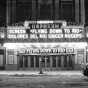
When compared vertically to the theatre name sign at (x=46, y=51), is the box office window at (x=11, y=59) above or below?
below

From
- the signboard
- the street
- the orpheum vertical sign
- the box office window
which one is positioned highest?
the orpheum vertical sign

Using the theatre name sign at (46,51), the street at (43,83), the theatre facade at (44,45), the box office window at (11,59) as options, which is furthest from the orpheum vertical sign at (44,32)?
the street at (43,83)

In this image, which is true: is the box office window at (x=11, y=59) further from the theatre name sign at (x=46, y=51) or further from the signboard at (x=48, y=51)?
the signboard at (x=48, y=51)

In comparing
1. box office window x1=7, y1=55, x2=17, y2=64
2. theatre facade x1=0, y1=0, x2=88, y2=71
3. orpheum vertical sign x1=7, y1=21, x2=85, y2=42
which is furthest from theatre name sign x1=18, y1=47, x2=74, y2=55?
orpheum vertical sign x1=7, y1=21, x2=85, y2=42

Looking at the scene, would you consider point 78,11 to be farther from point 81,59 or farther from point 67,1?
point 81,59

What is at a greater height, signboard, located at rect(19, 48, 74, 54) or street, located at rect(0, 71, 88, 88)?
signboard, located at rect(19, 48, 74, 54)

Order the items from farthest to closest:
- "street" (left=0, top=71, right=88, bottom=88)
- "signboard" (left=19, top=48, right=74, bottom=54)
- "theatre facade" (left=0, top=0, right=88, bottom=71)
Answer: "signboard" (left=19, top=48, right=74, bottom=54), "theatre facade" (left=0, top=0, right=88, bottom=71), "street" (left=0, top=71, right=88, bottom=88)

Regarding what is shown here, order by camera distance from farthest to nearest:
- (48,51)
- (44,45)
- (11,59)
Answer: (11,59) < (48,51) < (44,45)

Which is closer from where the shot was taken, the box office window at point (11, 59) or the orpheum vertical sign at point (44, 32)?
the orpheum vertical sign at point (44, 32)

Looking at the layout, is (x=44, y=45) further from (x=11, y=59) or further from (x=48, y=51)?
(x=11, y=59)

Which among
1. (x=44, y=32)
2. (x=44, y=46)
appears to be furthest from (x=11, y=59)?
(x=44, y=32)

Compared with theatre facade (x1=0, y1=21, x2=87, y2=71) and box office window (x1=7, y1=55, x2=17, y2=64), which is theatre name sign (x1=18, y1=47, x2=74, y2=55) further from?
box office window (x1=7, y1=55, x2=17, y2=64)

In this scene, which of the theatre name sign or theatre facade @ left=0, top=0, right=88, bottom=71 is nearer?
theatre facade @ left=0, top=0, right=88, bottom=71

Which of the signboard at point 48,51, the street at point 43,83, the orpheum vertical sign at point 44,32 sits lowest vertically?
the street at point 43,83
